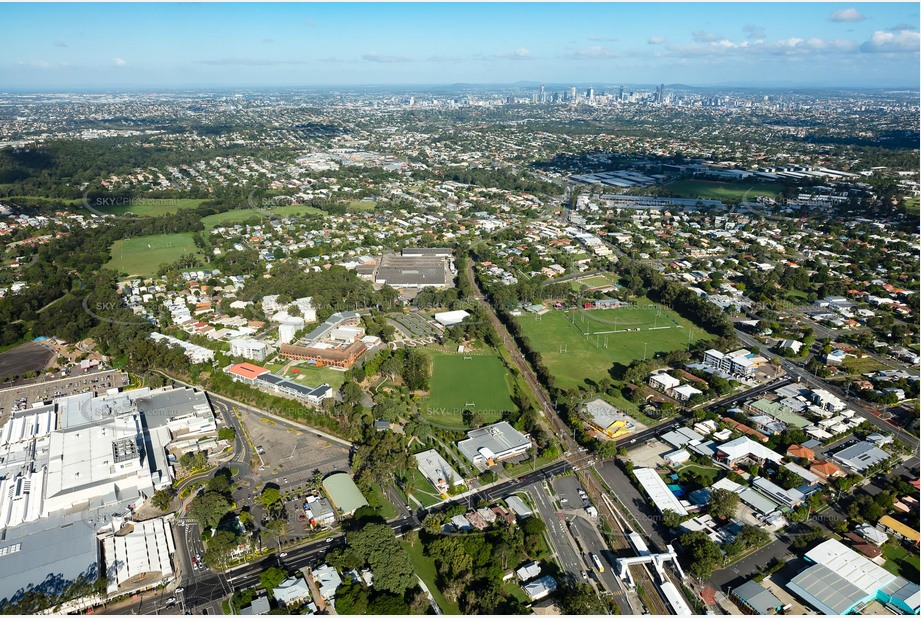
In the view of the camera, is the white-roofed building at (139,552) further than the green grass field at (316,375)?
No

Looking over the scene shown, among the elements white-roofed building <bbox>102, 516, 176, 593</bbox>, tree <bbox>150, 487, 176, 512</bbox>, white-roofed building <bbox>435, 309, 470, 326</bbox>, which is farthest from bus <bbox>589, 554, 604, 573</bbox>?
white-roofed building <bbox>435, 309, 470, 326</bbox>

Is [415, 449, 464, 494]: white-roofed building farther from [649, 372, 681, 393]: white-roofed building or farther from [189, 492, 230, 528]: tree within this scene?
[649, 372, 681, 393]: white-roofed building

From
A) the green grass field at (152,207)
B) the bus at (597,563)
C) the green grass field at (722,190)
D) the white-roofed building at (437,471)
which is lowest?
the bus at (597,563)

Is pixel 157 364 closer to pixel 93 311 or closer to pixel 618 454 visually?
pixel 93 311

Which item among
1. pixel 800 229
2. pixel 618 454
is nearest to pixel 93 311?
pixel 618 454

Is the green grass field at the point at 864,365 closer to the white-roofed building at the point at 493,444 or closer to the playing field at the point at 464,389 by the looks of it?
the playing field at the point at 464,389

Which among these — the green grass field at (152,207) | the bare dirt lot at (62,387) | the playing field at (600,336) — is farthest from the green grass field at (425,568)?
the green grass field at (152,207)
